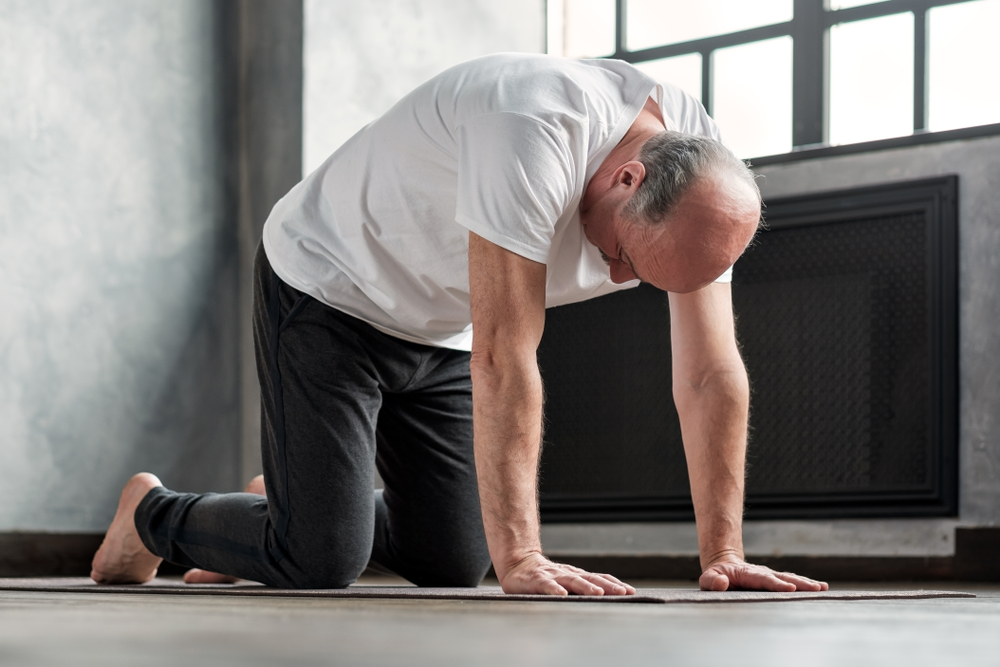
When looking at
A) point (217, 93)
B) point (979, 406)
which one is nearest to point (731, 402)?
point (979, 406)

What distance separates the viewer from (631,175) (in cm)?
135

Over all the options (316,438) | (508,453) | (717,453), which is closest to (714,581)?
(717,453)

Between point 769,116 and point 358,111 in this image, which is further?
point 358,111

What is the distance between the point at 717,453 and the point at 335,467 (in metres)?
0.60

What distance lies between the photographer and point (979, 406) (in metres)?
2.68

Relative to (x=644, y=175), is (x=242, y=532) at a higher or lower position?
lower

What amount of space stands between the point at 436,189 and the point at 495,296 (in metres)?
0.27

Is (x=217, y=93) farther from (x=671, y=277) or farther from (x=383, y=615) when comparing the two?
(x=383, y=615)

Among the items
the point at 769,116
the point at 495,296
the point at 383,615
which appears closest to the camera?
the point at 383,615

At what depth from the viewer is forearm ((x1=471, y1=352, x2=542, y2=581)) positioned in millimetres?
1293

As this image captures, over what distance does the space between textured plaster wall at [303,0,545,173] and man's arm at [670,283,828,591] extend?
2087 mm

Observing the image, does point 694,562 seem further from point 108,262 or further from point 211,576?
point 108,262

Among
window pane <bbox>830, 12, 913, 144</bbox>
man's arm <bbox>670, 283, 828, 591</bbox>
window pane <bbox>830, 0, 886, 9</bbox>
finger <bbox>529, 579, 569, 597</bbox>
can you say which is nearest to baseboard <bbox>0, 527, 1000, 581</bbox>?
window pane <bbox>830, 12, 913, 144</bbox>

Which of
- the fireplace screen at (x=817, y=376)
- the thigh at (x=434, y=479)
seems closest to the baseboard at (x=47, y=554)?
the fireplace screen at (x=817, y=376)
